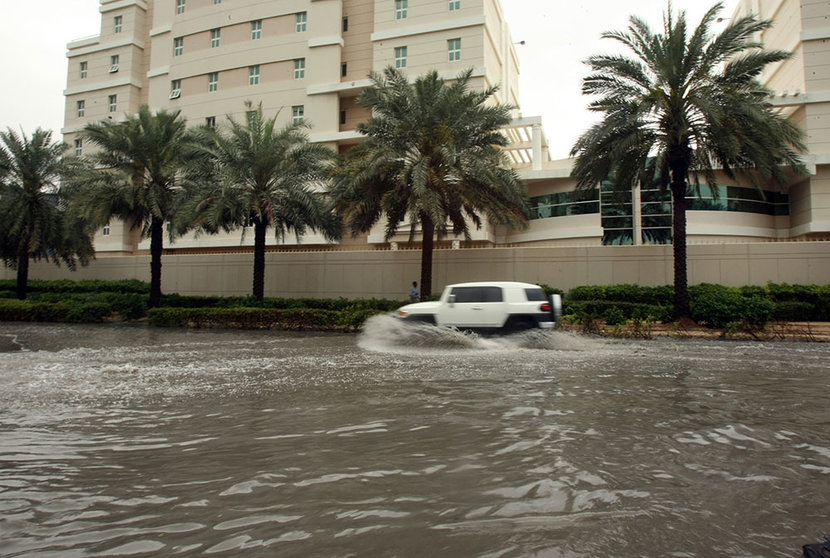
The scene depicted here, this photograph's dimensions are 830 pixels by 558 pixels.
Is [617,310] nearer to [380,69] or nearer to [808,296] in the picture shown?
[808,296]

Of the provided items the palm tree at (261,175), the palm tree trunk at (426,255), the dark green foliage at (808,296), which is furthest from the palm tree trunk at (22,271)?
the dark green foliage at (808,296)

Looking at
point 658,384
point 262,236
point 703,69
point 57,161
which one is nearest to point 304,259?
point 262,236

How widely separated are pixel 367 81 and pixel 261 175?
15.1 metres

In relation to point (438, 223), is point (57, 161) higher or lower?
higher

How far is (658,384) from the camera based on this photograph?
26.6 feet

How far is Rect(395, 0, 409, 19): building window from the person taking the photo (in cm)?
3594

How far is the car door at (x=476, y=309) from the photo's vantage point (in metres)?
13.5

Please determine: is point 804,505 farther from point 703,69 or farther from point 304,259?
point 304,259

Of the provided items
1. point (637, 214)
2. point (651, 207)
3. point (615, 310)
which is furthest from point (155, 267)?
point (651, 207)

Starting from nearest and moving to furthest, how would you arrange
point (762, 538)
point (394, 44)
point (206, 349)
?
point (762, 538), point (206, 349), point (394, 44)

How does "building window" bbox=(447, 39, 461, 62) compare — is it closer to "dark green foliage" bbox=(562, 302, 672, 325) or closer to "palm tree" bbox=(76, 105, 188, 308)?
"palm tree" bbox=(76, 105, 188, 308)

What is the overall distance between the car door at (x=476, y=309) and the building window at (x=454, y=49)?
82.2 feet

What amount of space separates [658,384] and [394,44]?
32.8 m

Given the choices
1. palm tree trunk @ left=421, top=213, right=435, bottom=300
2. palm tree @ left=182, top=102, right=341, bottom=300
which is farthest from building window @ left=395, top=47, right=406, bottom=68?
palm tree trunk @ left=421, top=213, right=435, bottom=300
